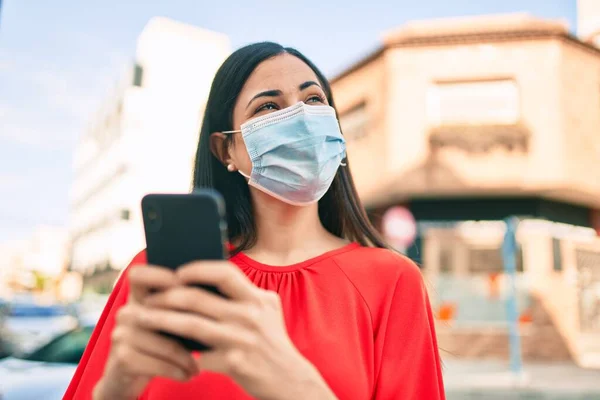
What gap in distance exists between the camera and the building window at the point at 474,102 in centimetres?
1306

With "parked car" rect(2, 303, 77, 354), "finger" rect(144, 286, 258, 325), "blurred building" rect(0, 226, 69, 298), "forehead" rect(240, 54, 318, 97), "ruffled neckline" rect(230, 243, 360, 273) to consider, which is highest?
"forehead" rect(240, 54, 318, 97)

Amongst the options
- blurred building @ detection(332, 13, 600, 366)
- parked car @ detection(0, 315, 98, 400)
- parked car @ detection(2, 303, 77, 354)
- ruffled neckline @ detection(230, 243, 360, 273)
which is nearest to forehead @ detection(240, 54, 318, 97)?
ruffled neckline @ detection(230, 243, 360, 273)

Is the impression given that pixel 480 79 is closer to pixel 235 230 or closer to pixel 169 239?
pixel 235 230

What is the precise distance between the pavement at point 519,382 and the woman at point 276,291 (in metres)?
6.49

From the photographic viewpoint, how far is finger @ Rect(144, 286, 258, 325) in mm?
752

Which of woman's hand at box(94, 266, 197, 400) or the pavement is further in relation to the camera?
the pavement

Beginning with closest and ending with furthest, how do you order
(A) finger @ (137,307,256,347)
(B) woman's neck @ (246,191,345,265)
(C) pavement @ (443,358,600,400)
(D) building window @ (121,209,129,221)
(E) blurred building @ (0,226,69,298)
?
(A) finger @ (137,307,256,347) → (B) woman's neck @ (246,191,345,265) → (C) pavement @ (443,358,600,400) → (D) building window @ (121,209,129,221) → (E) blurred building @ (0,226,69,298)

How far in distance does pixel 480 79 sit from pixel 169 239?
13.5 metres

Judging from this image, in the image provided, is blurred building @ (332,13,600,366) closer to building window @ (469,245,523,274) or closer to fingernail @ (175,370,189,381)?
building window @ (469,245,523,274)

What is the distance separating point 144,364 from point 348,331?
0.64 meters

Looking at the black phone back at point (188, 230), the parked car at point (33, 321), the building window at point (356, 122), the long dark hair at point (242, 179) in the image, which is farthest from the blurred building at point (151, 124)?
the black phone back at point (188, 230)

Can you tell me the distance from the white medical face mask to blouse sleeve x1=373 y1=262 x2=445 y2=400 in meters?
0.41

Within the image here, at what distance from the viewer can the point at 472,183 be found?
41.8ft

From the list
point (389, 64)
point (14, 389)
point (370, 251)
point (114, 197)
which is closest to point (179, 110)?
point (114, 197)
